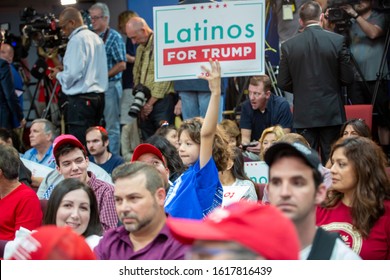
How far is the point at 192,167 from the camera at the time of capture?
532 centimetres

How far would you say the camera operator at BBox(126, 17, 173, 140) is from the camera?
31.8 ft

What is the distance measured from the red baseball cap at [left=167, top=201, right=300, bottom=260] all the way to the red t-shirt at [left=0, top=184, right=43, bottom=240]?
12.4 ft

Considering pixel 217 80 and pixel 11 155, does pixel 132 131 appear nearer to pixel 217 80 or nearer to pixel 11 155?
pixel 11 155

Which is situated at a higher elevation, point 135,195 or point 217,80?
point 217,80

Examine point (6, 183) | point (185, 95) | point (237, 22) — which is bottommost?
point (6, 183)

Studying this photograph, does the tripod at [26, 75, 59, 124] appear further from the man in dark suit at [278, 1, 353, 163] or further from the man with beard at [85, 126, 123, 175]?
the man in dark suit at [278, 1, 353, 163]

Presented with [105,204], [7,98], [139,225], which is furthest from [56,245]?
[7,98]

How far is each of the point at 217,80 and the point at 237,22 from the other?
205 centimetres

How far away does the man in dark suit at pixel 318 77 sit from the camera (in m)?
7.74

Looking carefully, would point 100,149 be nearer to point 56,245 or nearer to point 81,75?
point 81,75

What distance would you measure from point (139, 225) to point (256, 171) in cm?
334

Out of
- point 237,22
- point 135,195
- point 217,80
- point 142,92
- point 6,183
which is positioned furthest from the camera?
point 142,92

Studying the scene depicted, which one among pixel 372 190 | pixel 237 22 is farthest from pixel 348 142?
pixel 237 22

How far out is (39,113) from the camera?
12.0 m
